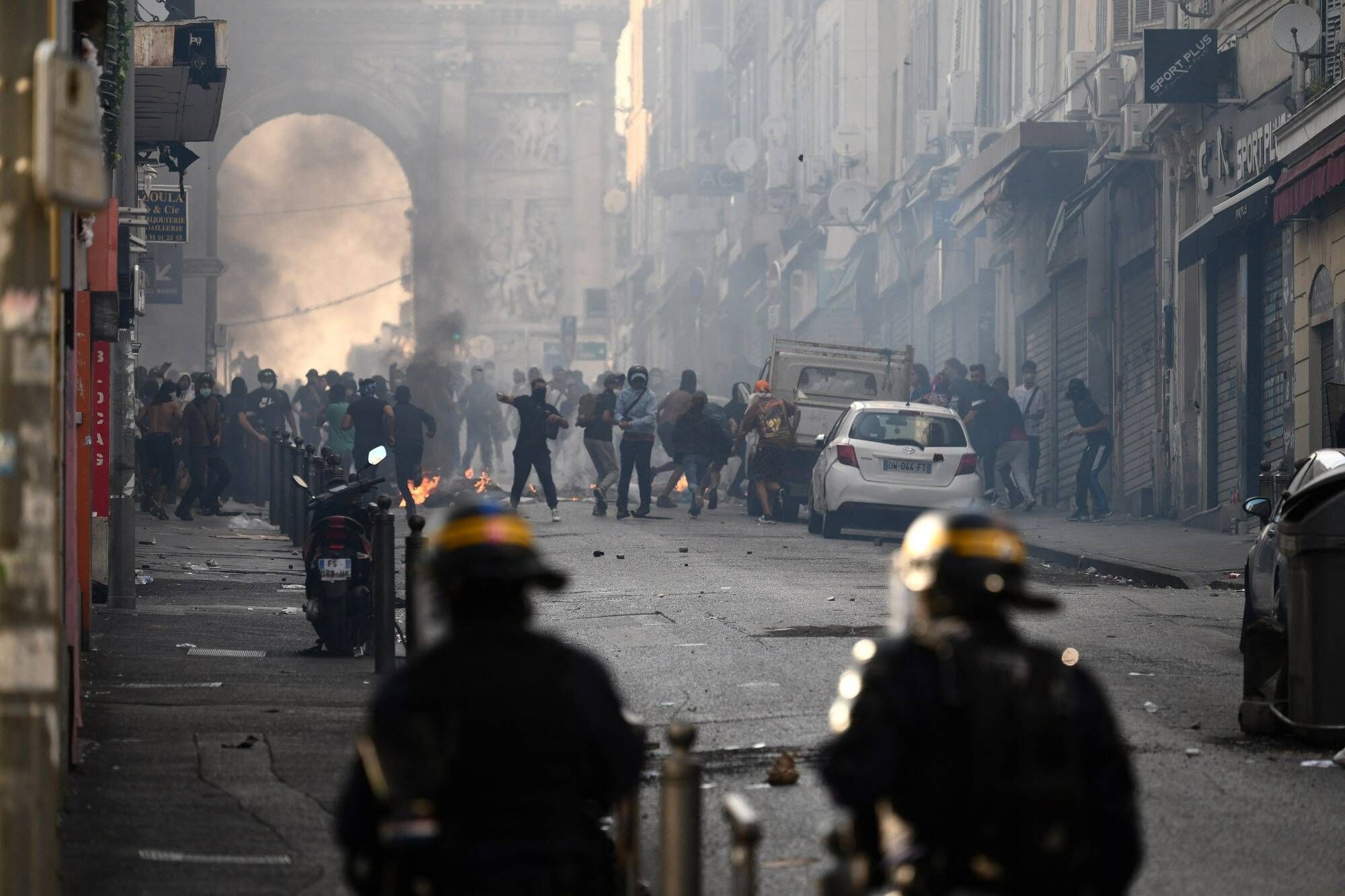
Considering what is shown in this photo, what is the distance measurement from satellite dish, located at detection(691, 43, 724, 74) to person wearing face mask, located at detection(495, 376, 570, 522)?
47.7m

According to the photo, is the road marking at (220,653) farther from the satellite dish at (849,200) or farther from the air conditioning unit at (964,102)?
the satellite dish at (849,200)

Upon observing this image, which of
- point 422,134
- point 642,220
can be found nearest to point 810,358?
point 422,134

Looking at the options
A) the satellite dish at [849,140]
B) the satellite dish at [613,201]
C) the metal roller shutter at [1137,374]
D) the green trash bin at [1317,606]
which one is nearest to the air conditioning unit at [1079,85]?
the metal roller shutter at [1137,374]

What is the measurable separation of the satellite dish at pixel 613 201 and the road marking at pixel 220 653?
61.3m

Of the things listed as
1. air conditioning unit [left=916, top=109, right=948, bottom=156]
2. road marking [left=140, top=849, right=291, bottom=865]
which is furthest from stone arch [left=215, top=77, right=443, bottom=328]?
road marking [left=140, top=849, right=291, bottom=865]

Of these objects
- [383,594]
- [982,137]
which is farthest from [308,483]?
[982,137]

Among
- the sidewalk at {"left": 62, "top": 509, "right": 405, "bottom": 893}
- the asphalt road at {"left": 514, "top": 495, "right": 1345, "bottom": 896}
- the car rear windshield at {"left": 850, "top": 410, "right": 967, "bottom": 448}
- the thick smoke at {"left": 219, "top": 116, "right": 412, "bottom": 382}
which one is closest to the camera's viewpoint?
the sidewalk at {"left": 62, "top": 509, "right": 405, "bottom": 893}

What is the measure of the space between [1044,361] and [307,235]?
7770 centimetres

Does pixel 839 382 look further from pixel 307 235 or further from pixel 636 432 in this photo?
pixel 307 235

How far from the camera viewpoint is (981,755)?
12.2 ft

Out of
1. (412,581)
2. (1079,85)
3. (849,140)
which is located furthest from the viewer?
(849,140)

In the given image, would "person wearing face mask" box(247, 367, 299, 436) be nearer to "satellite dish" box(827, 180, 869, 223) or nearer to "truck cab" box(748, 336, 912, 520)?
"truck cab" box(748, 336, 912, 520)

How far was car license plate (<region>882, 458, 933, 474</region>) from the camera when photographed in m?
23.0

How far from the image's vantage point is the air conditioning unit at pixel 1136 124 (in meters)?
28.3
